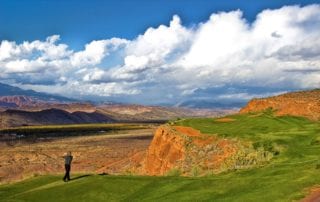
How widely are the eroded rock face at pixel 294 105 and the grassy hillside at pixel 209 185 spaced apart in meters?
16.9

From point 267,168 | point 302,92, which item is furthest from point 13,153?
point 267,168

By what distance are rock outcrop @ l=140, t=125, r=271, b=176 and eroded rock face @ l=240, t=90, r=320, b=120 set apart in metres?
13.7

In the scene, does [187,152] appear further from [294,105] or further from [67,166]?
[294,105]

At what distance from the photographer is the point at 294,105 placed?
181 feet

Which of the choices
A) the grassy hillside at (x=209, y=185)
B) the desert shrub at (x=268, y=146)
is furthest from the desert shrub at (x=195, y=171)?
the grassy hillside at (x=209, y=185)

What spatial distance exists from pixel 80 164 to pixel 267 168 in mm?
60215

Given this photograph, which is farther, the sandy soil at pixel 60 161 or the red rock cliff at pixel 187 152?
the sandy soil at pixel 60 161

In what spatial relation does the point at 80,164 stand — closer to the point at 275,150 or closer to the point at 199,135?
the point at 199,135

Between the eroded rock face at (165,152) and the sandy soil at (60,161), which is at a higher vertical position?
the eroded rock face at (165,152)

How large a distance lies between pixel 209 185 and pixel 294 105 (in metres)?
34.1

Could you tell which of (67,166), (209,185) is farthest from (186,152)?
(209,185)

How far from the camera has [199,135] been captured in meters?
44.4

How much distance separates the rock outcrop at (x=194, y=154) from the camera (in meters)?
36.6

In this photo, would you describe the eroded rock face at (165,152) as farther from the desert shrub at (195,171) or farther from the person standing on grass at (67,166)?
the person standing on grass at (67,166)
